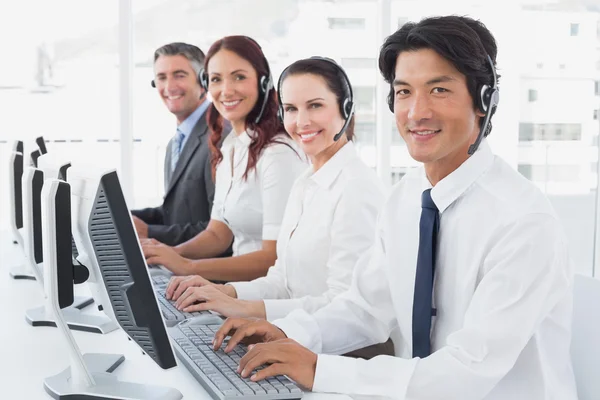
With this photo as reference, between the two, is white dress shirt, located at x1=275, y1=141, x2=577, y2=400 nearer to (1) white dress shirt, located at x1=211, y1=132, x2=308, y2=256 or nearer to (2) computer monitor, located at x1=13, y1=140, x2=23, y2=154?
(1) white dress shirt, located at x1=211, y1=132, x2=308, y2=256

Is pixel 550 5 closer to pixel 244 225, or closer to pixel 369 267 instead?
pixel 244 225

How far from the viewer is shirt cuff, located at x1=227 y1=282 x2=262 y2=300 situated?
201 centimetres

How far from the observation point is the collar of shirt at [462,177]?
1424mm

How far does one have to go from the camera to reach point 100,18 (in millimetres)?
4707

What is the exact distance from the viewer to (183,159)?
2996 millimetres

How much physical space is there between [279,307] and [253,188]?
0.79m

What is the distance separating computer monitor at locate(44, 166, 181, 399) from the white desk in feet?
0.21

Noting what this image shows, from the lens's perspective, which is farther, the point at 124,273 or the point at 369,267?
the point at 369,267

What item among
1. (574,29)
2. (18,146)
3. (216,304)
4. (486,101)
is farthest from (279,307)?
(574,29)

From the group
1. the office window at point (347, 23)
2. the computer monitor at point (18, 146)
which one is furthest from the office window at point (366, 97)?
the computer monitor at point (18, 146)

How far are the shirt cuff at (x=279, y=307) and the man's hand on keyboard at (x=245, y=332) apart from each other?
30cm

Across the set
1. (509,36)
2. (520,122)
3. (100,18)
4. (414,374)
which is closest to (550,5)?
(509,36)

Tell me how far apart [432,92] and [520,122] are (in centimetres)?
359

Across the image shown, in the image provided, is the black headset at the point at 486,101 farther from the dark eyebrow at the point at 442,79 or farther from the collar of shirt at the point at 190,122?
the collar of shirt at the point at 190,122
